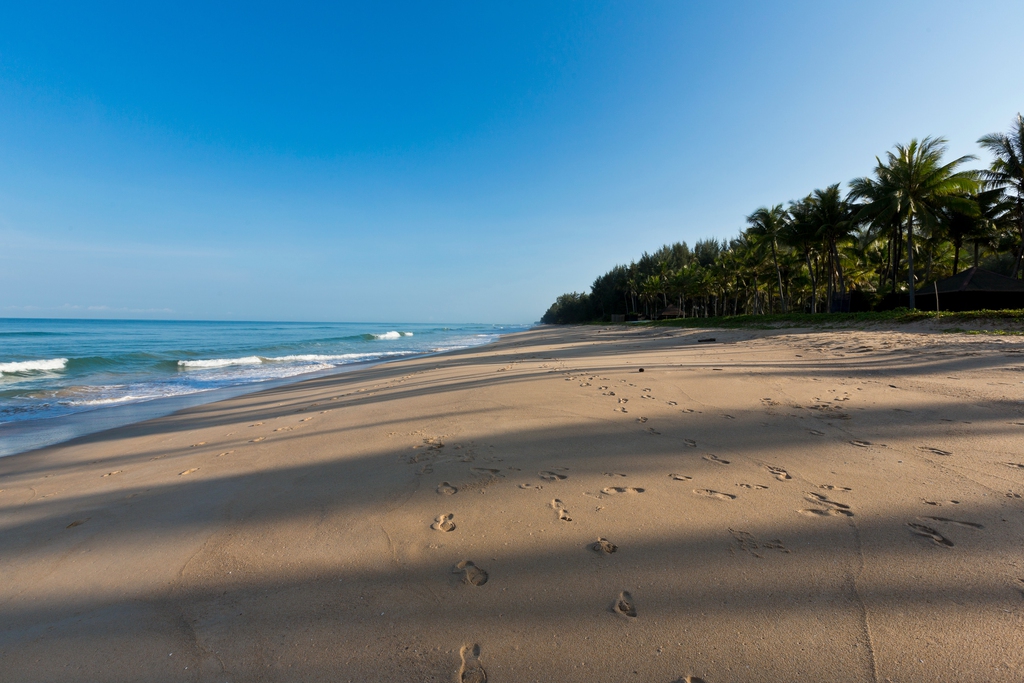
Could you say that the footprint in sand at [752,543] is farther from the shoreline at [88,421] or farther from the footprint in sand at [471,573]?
the shoreline at [88,421]

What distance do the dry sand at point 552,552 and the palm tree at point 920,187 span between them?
882 inches

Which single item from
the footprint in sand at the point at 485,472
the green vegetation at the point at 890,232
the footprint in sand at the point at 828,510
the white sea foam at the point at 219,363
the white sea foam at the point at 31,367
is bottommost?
the footprint in sand at the point at 828,510

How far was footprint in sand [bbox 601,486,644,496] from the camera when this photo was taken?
3051 mm

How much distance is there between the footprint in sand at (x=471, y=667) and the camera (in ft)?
5.22

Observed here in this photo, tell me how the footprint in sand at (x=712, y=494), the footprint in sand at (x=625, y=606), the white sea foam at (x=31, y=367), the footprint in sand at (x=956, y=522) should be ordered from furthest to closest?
the white sea foam at (x=31, y=367), the footprint in sand at (x=712, y=494), the footprint in sand at (x=956, y=522), the footprint in sand at (x=625, y=606)

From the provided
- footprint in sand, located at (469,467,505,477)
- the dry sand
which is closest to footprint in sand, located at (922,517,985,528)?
the dry sand

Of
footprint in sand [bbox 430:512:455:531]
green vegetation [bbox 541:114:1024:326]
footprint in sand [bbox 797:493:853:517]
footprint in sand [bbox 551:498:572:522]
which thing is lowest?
footprint in sand [bbox 797:493:853:517]

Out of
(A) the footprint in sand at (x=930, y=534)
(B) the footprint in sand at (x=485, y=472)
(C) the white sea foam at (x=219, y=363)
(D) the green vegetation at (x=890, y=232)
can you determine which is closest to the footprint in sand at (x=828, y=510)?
(A) the footprint in sand at (x=930, y=534)

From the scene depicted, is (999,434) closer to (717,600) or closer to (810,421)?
(810,421)

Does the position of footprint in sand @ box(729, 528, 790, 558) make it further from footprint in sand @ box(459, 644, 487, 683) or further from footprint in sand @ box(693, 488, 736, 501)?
footprint in sand @ box(459, 644, 487, 683)

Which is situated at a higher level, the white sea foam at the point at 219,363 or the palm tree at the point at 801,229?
the palm tree at the point at 801,229

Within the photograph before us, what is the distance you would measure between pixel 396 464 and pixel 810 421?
4414 mm

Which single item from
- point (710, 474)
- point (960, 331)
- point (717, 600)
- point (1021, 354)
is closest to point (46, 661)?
point (717, 600)

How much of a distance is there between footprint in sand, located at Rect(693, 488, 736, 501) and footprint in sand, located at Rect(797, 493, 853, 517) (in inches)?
16.0
